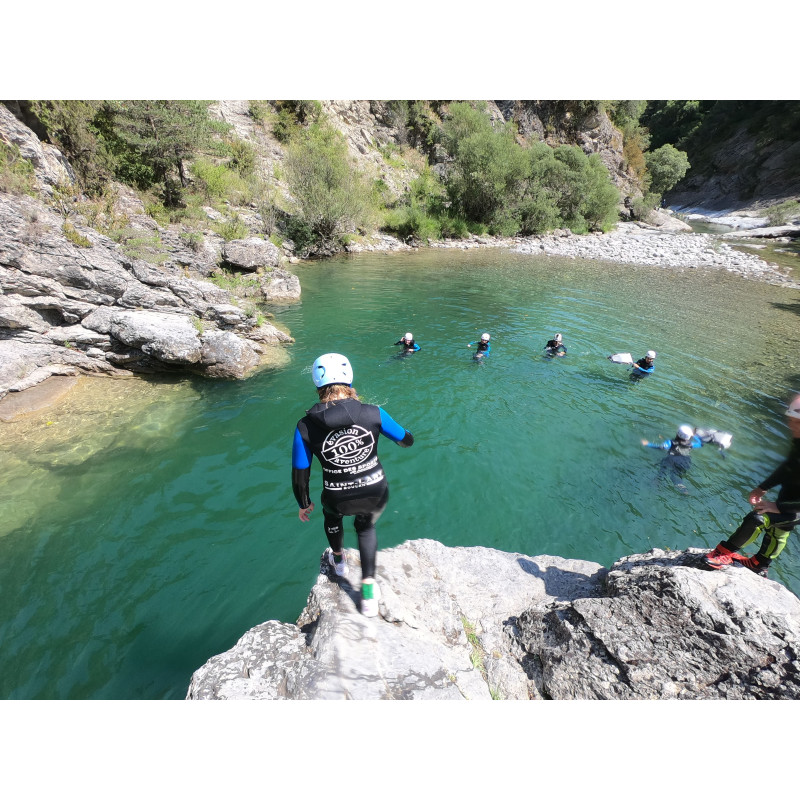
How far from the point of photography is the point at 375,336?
14.5 m

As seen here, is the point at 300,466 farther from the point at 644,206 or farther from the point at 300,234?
the point at 644,206

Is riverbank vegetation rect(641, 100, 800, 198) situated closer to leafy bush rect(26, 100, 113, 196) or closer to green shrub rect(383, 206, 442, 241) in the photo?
green shrub rect(383, 206, 442, 241)

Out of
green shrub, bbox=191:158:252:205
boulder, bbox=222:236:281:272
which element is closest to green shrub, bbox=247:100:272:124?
green shrub, bbox=191:158:252:205

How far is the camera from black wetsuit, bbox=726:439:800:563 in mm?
3916

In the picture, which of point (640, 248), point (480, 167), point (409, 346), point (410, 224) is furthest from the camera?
point (480, 167)

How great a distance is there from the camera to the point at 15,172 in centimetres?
1262

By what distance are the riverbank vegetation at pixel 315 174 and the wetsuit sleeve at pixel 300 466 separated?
17.4m

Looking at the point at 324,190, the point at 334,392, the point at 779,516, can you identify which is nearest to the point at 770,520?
the point at 779,516

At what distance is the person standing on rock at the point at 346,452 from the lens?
3168 mm

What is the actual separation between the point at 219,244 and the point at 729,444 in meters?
24.0

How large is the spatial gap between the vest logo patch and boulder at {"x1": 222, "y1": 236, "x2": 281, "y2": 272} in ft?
65.8

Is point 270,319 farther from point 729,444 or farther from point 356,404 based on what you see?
point 729,444

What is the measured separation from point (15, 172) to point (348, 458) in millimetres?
18553

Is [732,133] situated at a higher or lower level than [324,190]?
higher
